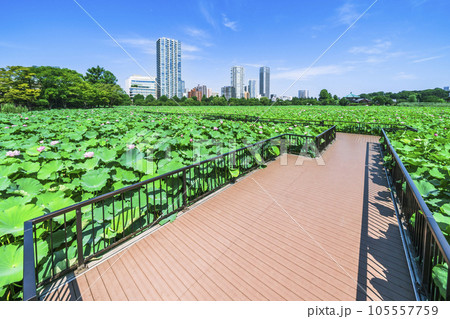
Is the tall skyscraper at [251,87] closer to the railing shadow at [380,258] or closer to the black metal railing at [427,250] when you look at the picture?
the railing shadow at [380,258]

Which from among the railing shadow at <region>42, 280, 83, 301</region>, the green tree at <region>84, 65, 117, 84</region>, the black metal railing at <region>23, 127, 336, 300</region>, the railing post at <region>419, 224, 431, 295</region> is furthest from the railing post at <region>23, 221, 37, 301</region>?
the green tree at <region>84, 65, 117, 84</region>

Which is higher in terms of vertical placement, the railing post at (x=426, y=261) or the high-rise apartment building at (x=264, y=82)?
the high-rise apartment building at (x=264, y=82)

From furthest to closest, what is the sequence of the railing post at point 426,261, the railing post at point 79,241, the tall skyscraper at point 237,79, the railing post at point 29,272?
the tall skyscraper at point 237,79 < the railing post at point 79,241 < the railing post at point 426,261 < the railing post at point 29,272

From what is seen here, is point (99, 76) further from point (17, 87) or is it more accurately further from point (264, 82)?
point (264, 82)

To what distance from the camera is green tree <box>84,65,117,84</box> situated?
196 feet

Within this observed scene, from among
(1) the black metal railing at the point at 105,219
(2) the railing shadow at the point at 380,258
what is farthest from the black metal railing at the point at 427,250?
(1) the black metal railing at the point at 105,219

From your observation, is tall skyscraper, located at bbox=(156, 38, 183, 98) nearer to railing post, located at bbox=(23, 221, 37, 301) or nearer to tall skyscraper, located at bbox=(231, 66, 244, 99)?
railing post, located at bbox=(23, 221, 37, 301)

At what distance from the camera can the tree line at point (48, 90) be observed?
113ft

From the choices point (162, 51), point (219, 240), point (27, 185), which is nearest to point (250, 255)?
point (219, 240)

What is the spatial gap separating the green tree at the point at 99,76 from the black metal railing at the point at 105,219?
224ft

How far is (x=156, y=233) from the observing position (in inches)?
117
